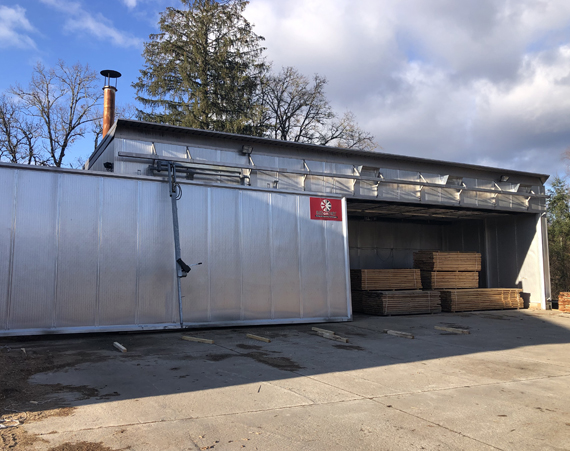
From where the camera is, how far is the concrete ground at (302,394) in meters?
4.20

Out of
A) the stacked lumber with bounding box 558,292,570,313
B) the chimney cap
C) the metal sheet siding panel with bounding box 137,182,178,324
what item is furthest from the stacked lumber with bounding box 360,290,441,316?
the chimney cap

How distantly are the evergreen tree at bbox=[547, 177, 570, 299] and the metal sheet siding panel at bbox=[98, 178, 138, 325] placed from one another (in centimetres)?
2224

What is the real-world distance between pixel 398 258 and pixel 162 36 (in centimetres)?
1965

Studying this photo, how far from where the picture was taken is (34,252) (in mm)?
9438

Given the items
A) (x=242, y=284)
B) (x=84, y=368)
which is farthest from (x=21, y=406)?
(x=242, y=284)

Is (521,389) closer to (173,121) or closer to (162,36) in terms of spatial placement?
(173,121)

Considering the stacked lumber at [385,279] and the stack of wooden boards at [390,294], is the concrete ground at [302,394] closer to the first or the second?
the stack of wooden boards at [390,294]

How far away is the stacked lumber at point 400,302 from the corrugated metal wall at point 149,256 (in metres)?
2.62

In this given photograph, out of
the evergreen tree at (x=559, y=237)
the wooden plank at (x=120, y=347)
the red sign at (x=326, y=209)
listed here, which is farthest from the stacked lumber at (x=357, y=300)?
the evergreen tree at (x=559, y=237)

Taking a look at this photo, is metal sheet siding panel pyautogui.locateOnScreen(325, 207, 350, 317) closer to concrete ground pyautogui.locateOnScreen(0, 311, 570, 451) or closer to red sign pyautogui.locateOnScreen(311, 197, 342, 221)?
red sign pyautogui.locateOnScreen(311, 197, 342, 221)

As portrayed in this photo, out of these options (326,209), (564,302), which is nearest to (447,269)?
(564,302)

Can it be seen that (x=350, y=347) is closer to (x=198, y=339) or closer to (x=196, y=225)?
(x=198, y=339)

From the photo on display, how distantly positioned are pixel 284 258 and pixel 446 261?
8519 mm

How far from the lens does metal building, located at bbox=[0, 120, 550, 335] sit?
9508 mm
